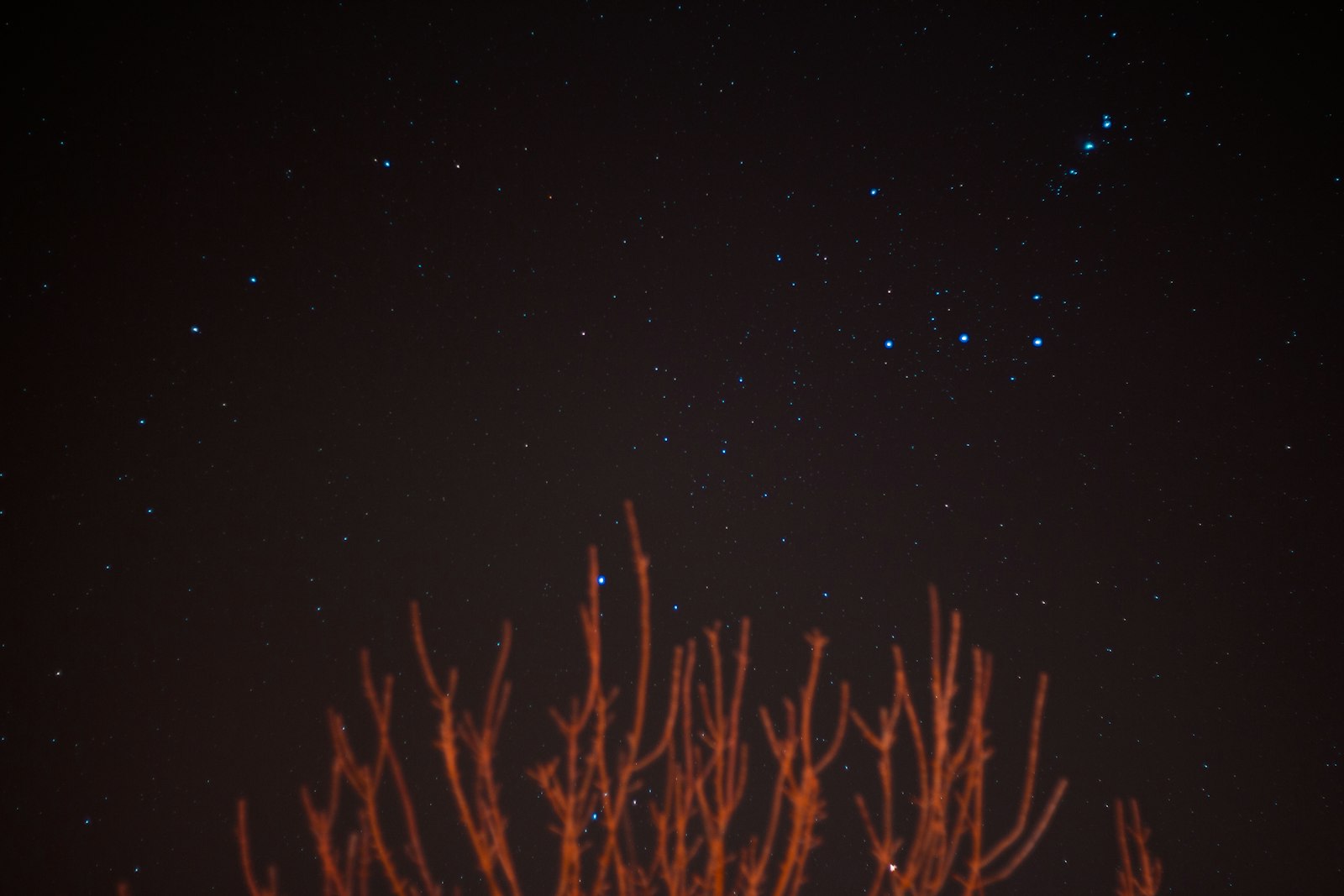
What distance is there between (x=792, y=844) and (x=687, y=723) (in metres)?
0.20

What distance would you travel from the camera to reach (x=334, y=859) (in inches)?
41.6

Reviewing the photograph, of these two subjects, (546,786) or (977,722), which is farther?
(977,722)

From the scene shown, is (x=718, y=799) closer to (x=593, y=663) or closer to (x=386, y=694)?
(x=593, y=663)

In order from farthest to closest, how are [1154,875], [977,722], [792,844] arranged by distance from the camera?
[1154,875], [977,722], [792,844]

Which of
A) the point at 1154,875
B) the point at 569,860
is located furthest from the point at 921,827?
the point at 1154,875

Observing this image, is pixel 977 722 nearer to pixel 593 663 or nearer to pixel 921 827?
pixel 921 827

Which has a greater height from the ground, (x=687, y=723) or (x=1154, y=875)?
(x=687, y=723)

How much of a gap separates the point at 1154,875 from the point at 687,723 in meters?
0.73

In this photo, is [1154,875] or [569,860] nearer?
[569,860]

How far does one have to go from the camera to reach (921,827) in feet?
3.67

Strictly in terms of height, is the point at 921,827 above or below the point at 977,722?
below

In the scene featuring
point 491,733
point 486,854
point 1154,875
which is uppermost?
point 491,733

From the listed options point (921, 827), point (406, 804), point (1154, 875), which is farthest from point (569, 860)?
point (1154, 875)

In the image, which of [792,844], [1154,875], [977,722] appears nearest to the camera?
[792,844]
